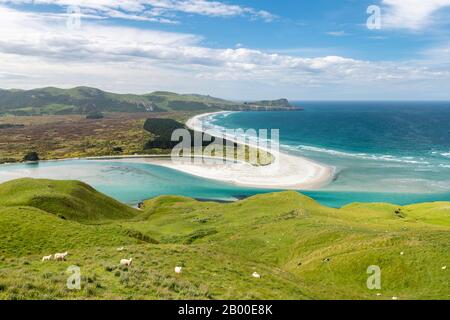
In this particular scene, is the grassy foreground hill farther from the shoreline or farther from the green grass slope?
the shoreline

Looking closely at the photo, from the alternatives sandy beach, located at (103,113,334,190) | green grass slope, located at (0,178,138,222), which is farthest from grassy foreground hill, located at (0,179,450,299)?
sandy beach, located at (103,113,334,190)

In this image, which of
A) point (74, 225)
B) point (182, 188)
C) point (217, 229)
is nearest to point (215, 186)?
point (182, 188)

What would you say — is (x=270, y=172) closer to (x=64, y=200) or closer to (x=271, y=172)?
(x=271, y=172)

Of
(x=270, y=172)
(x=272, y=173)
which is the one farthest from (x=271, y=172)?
(x=272, y=173)

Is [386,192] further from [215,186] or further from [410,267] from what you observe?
[410,267]

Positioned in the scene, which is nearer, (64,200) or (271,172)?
(64,200)
